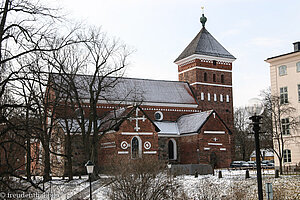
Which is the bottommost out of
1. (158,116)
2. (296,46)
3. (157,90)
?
(158,116)

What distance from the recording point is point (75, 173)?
158 ft

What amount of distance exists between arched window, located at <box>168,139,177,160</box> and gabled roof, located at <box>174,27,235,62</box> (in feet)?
45.4

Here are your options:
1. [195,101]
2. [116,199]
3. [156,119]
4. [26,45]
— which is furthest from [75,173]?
[26,45]

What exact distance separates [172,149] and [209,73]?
541 inches

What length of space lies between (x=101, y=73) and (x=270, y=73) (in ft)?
54.7

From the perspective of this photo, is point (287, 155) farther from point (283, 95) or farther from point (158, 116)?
point (158, 116)

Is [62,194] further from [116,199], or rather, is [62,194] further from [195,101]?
[195,101]

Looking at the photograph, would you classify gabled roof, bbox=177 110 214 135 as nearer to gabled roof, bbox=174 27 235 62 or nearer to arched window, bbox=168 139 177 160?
arched window, bbox=168 139 177 160

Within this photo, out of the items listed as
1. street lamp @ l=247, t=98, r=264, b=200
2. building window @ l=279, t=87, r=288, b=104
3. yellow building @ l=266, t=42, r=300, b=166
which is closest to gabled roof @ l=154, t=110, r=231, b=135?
yellow building @ l=266, t=42, r=300, b=166

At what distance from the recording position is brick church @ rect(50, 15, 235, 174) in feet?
160

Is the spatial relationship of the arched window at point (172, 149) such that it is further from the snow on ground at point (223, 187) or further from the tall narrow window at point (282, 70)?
the tall narrow window at point (282, 70)

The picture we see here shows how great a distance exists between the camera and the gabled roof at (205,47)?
62.1m

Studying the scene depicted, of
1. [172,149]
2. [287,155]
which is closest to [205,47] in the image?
[172,149]

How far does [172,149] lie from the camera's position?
5438 cm
